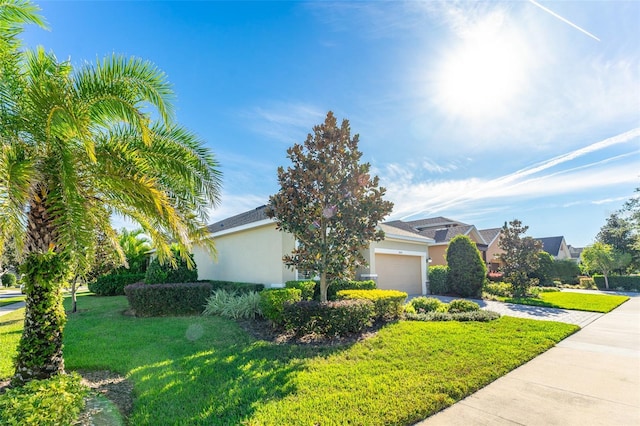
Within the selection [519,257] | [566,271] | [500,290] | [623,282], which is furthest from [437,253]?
[623,282]

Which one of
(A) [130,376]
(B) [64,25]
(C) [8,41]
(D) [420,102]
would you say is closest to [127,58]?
(C) [8,41]

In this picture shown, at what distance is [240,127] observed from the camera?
11023mm

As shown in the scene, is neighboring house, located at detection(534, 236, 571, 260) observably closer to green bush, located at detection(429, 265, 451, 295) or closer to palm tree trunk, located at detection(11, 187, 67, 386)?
green bush, located at detection(429, 265, 451, 295)

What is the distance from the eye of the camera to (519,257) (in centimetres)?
1742

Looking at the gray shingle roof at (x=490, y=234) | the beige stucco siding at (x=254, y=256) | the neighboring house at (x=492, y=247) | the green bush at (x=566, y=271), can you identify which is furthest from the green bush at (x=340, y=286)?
the green bush at (x=566, y=271)

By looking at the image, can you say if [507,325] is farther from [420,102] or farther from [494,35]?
[494,35]

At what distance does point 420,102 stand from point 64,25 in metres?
9.24

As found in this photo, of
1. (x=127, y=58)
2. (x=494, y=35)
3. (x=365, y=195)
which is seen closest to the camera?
(x=127, y=58)

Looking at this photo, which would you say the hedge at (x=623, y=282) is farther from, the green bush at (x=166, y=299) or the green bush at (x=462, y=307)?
the green bush at (x=166, y=299)

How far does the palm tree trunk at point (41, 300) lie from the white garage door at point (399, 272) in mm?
13457

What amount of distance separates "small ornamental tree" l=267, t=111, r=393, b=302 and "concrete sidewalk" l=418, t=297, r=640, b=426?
4.53m

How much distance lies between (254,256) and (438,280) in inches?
437

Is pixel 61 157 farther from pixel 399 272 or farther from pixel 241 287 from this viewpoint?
pixel 399 272

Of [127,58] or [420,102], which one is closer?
[127,58]
